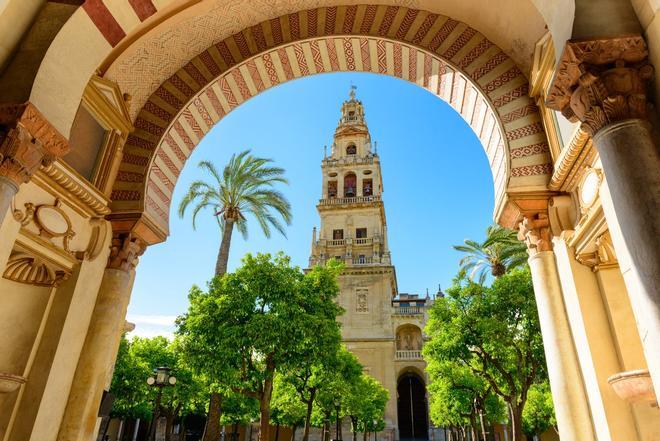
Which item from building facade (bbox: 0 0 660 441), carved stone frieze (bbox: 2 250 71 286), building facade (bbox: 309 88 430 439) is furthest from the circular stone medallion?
building facade (bbox: 309 88 430 439)

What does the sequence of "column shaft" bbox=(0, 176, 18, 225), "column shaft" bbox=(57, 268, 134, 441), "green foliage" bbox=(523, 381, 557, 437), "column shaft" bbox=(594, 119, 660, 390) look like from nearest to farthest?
"column shaft" bbox=(594, 119, 660, 390)
"column shaft" bbox=(0, 176, 18, 225)
"column shaft" bbox=(57, 268, 134, 441)
"green foliage" bbox=(523, 381, 557, 437)

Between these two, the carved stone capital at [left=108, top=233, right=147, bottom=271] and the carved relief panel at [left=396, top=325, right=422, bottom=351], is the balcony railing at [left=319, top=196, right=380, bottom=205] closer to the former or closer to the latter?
the carved relief panel at [left=396, top=325, right=422, bottom=351]

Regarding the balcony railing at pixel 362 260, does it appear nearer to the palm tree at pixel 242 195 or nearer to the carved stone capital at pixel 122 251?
the palm tree at pixel 242 195

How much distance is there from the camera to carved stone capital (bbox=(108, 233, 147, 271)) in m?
6.79

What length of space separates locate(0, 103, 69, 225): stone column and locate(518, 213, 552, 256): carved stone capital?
20.7ft

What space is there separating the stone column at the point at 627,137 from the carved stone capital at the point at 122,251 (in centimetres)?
632

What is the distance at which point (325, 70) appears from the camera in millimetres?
8922

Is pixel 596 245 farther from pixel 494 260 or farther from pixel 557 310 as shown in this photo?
pixel 494 260

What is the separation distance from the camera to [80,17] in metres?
5.08

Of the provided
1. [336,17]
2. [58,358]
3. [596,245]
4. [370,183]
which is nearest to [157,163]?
[58,358]

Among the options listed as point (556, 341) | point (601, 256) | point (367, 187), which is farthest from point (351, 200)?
point (601, 256)

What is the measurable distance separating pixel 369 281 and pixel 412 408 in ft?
43.1

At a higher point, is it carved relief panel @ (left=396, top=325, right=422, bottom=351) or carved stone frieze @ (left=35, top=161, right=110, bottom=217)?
carved relief panel @ (left=396, top=325, right=422, bottom=351)

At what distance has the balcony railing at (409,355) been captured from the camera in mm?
39719
